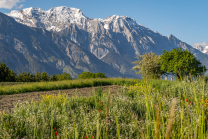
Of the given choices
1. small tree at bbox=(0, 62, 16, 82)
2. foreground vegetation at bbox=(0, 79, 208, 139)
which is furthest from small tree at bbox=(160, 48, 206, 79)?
small tree at bbox=(0, 62, 16, 82)

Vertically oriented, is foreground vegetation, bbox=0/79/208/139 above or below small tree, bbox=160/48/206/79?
below

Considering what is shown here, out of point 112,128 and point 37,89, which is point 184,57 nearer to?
point 37,89


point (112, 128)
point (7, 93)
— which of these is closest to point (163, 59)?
point (7, 93)

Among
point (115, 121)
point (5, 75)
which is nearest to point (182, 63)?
point (115, 121)

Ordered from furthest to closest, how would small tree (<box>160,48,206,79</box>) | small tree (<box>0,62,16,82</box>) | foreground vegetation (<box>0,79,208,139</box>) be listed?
small tree (<box>0,62,16,82</box>) < small tree (<box>160,48,206,79</box>) < foreground vegetation (<box>0,79,208,139</box>)

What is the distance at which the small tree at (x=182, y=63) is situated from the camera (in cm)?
2384

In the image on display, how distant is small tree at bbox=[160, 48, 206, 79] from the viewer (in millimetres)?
23844

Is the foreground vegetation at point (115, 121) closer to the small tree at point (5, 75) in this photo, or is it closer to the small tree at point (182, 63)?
the small tree at point (182, 63)

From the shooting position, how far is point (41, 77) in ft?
103

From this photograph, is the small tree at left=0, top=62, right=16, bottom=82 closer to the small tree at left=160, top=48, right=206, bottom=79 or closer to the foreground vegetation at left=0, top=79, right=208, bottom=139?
the foreground vegetation at left=0, top=79, right=208, bottom=139

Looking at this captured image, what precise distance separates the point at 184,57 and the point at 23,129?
81.4ft

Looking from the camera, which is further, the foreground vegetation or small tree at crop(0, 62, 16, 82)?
small tree at crop(0, 62, 16, 82)

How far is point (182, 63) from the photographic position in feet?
78.7

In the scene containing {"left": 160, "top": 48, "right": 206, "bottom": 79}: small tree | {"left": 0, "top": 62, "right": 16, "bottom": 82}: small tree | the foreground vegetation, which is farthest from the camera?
{"left": 0, "top": 62, "right": 16, "bottom": 82}: small tree
